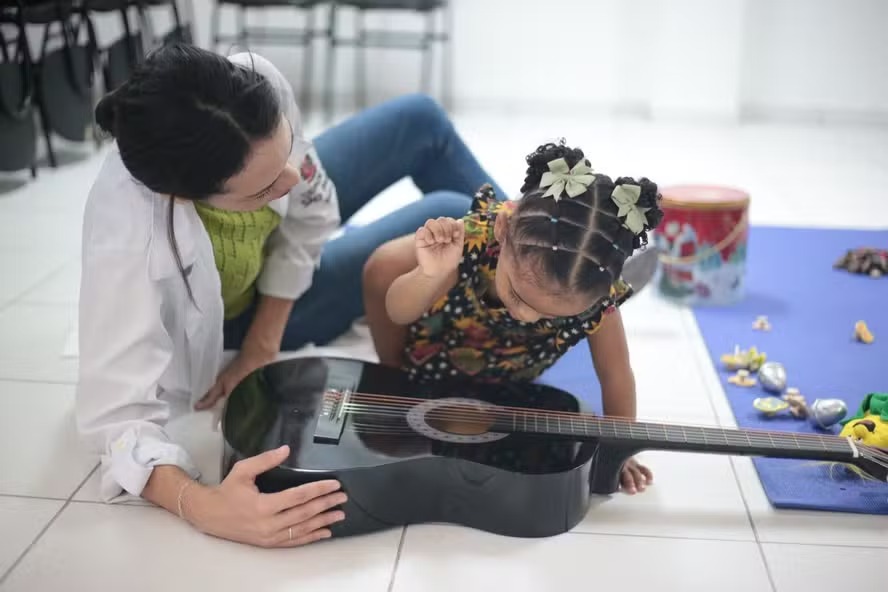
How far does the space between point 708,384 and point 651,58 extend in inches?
105

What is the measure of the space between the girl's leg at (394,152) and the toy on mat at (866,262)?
3.06 ft

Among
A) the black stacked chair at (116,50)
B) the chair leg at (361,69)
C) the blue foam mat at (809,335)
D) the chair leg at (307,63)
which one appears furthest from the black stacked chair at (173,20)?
the blue foam mat at (809,335)

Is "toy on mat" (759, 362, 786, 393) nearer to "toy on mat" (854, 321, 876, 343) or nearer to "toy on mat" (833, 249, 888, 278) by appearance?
"toy on mat" (854, 321, 876, 343)

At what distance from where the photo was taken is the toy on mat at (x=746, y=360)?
72.3 inches

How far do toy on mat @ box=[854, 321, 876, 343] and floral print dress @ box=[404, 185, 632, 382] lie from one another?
0.69 metres

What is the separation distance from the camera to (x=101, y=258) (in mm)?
1284

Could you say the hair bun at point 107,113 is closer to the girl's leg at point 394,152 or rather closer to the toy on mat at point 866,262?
the girl's leg at point 394,152

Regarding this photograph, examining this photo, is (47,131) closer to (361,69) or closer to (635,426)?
(361,69)

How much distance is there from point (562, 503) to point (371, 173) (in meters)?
0.87

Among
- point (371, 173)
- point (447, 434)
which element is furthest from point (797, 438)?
point (371, 173)

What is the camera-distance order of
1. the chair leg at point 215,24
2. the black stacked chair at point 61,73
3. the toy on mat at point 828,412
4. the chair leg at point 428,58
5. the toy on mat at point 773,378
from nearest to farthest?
the toy on mat at point 828,412 → the toy on mat at point 773,378 → the black stacked chair at point 61,73 → the chair leg at point 215,24 → the chair leg at point 428,58

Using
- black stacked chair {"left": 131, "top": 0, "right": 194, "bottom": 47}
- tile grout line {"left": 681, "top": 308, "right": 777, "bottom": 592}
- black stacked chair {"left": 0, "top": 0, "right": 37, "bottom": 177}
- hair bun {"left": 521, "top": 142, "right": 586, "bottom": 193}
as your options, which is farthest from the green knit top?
black stacked chair {"left": 131, "top": 0, "right": 194, "bottom": 47}

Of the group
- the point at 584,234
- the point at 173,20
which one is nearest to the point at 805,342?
the point at 584,234

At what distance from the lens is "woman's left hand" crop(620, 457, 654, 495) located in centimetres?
144
